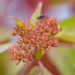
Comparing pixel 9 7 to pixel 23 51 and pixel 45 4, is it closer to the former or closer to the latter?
pixel 45 4

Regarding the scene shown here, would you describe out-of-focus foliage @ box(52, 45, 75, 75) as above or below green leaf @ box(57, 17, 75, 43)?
below

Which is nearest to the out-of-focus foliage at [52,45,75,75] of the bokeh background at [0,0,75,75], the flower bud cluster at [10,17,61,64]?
the bokeh background at [0,0,75,75]

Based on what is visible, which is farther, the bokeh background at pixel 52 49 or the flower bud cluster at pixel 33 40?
the bokeh background at pixel 52 49

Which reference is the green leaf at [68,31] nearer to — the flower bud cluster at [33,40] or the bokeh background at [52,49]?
the bokeh background at [52,49]

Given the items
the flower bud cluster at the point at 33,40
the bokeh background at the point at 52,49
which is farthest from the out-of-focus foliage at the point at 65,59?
the flower bud cluster at the point at 33,40

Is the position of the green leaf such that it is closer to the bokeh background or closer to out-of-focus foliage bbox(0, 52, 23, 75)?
the bokeh background

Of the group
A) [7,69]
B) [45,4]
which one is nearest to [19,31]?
[7,69]

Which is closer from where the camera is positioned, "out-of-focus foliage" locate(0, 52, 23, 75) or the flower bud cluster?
the flower bud cluster

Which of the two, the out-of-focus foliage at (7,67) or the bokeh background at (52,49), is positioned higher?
the bokeh background at (52,49)
